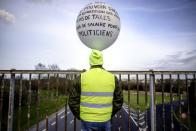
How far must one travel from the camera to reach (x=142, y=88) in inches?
215

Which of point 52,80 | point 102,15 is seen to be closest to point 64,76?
point 52,80

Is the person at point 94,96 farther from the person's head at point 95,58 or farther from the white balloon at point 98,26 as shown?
the white balloon at point 98,26

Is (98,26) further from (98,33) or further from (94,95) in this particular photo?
(94,95)

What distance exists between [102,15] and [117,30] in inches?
18.8

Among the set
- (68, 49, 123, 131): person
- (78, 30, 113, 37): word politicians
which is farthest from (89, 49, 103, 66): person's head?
(78, 30, 113, 37): word politicians

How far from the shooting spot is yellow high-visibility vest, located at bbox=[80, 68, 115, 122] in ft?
10.4

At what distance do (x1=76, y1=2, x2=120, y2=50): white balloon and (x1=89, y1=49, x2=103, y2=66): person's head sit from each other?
160 cm

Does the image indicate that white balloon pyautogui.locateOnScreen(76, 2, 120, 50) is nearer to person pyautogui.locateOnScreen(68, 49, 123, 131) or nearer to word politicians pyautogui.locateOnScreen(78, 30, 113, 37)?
word politicians pyautogui.locateOnScreen(78, 30, 113, 37)

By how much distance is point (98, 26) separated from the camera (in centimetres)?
484

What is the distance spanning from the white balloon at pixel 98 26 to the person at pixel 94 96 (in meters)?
1.61

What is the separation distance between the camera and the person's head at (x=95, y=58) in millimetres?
3266

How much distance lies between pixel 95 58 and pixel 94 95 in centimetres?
52

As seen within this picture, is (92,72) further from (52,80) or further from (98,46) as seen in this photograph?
(52,80)

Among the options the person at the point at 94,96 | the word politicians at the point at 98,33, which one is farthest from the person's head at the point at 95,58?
the word politicians at the point at 98,33
